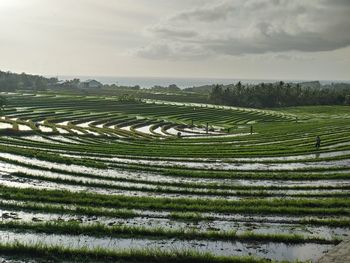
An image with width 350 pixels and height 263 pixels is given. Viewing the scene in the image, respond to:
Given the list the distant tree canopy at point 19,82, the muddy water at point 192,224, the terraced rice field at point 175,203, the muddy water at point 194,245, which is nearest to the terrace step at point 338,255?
the muddy water at point 194,245

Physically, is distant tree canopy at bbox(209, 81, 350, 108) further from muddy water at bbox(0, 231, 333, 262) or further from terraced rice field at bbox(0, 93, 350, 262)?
muddy water at bbox(0, 231, 333, 262)

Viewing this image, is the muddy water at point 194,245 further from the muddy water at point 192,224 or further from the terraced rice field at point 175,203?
the muddy water at point 192,224

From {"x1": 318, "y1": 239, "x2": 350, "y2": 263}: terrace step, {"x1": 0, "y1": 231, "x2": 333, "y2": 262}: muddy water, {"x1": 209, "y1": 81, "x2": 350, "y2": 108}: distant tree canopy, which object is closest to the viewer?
{"x1": 318, "y1": 239, "x2": 350, "y2": 263}: terrace step

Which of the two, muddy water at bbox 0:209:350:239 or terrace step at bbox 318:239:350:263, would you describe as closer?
terrace step at bbox 318:239:350:263

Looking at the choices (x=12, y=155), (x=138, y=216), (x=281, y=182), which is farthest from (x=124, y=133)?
(x=138, y=216)

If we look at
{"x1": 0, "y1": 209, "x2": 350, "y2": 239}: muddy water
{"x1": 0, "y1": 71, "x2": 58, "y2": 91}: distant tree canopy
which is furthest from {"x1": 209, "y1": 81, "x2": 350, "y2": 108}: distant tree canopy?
{"x1": 0, "y1": 209, "x2": 350, "y2": 239}: muddy water

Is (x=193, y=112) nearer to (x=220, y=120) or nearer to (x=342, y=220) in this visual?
(x=220, y=120)
